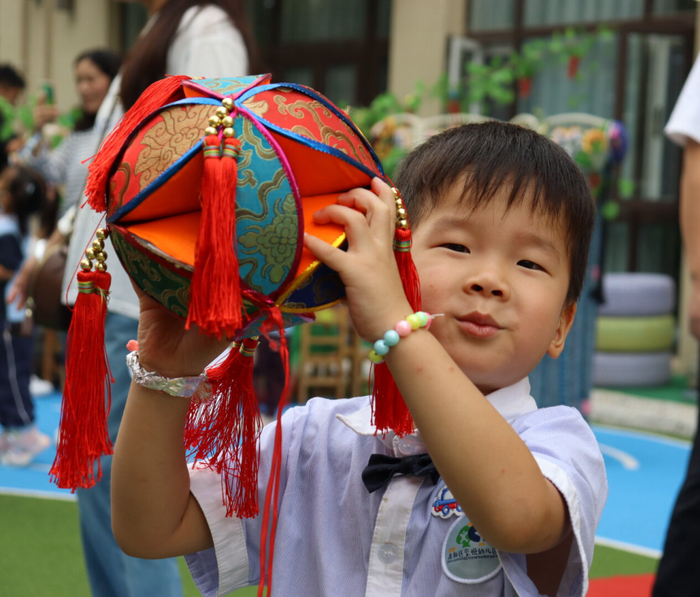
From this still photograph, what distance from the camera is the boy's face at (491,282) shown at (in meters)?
1.13

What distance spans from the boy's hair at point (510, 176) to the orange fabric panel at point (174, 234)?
39cm

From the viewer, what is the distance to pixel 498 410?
1.22m

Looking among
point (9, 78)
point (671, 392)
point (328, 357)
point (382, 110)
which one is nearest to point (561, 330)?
point (328, 357)

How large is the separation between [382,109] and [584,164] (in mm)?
1918

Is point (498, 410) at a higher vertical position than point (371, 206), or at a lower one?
lower

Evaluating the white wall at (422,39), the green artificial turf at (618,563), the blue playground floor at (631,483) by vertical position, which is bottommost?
the blue playground floor at (631,483)

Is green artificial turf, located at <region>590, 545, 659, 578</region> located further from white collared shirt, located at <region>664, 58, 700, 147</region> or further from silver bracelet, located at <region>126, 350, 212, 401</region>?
silver bracelet, located at <region>126, 350, 212, 401</region>

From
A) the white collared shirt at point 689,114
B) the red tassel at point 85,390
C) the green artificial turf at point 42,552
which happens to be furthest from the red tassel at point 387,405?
the green artificial turf at point 42,552

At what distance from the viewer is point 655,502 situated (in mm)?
4316

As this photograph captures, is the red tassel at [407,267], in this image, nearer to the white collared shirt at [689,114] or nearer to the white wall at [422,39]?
the white collared shirt at [689,114]

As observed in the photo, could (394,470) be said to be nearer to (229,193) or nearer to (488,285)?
(488,285)

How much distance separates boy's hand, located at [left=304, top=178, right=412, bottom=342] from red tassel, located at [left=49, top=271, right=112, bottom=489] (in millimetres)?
297

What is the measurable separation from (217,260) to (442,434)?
0.32m

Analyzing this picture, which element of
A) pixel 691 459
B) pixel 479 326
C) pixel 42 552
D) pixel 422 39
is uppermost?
pixel 422 39
